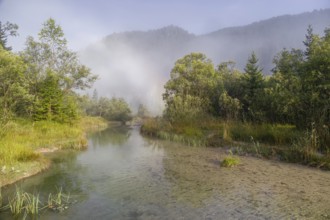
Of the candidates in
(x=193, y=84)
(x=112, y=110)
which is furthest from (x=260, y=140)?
(x=112, y=110)

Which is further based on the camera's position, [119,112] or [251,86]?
[119,112]

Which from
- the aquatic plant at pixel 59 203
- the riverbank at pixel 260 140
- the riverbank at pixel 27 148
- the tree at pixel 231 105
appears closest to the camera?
the aquatic plant at pixel 59 203

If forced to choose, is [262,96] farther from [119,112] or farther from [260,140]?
[119,112]

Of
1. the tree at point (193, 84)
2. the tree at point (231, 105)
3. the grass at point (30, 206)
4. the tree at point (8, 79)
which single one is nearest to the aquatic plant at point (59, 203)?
the grass at point (30, 206)

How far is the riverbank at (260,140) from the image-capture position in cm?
1314

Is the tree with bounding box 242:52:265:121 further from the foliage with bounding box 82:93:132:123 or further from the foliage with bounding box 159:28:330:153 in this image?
the foliage with bounding box 82:93:132:123

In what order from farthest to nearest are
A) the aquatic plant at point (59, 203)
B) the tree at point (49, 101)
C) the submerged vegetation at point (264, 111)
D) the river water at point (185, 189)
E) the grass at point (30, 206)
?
1. the tree at point (49, 101)
2. the submerged vegetation at point (264, 111)
3. the aquatic plant at point (59, 203)
4. the river water at point (185, 189)
5. the grass at point (30, 206)

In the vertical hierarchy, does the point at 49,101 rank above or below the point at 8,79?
below

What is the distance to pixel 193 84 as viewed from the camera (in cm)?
4047

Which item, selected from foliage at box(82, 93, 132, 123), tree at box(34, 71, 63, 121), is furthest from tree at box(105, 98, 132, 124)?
tree at box(34, 71, 63, 121)

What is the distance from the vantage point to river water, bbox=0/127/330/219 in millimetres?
7562

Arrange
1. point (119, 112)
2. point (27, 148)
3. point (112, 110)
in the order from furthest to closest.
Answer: point (112, 110) < point (119, 112) < point (27, 148)

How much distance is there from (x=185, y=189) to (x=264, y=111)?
627 inches

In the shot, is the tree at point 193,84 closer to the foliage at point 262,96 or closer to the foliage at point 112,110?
the foliage at point 262,96
